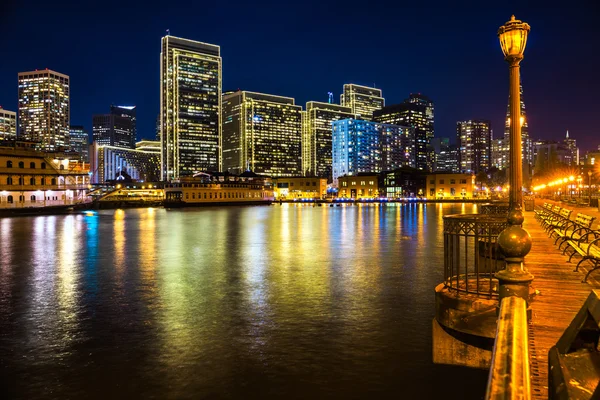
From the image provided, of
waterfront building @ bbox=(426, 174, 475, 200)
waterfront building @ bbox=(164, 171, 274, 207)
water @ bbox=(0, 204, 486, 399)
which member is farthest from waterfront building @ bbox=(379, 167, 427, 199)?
water @ bbox=(0, 204, 486, 399)

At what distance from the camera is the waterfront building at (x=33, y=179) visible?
79.9m

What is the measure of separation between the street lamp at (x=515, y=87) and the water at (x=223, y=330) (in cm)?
342

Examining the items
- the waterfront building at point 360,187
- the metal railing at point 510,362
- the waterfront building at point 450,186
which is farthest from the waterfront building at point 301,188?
the metal railing at point 510,362

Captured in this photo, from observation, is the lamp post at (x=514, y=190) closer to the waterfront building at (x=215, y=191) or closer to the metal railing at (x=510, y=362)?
the metal railing at (x=510, y=362)

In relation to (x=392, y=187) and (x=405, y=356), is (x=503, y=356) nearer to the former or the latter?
(x=405, y=356)

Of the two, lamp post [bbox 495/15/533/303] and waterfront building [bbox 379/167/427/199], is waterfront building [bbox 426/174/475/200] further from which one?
lamp post [bbox 495/15/533/303]

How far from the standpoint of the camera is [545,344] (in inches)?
269

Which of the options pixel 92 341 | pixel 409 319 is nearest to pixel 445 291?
pixel 409 319

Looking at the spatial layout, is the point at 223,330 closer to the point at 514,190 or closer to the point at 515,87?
the point at 514,190

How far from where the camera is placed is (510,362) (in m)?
2.63

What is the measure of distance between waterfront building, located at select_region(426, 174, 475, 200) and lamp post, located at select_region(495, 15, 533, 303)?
18010cm

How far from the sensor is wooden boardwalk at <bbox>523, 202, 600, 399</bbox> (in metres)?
6.24

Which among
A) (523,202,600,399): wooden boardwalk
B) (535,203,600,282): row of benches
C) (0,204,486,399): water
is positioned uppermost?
(535,203,600,282): row of benches

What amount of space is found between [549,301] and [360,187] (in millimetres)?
188359
